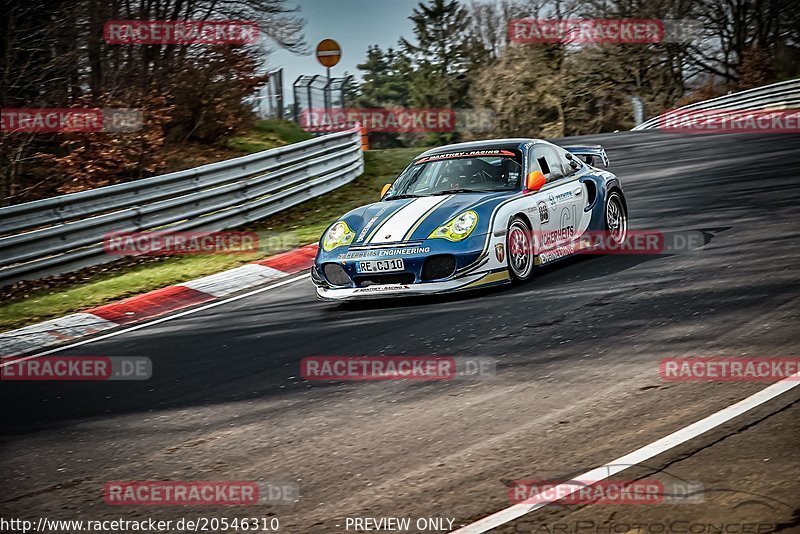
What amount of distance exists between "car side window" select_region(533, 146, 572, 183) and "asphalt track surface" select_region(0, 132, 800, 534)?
960 millimetres

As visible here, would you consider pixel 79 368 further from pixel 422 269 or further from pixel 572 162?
pixel 572 162

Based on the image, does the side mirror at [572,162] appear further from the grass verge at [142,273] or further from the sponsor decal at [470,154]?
the grass verge at [142,273]

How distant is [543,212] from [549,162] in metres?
0.88

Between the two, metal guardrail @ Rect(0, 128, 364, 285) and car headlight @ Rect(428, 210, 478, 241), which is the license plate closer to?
car headlight @ Rect(428, 210, 478, 241)

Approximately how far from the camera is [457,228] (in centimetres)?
872

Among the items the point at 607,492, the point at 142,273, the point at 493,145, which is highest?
the point at 493,145

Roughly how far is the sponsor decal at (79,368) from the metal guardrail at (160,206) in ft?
11.5

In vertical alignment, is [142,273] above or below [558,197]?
below

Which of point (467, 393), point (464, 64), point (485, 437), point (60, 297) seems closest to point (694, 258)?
point (467, 393)

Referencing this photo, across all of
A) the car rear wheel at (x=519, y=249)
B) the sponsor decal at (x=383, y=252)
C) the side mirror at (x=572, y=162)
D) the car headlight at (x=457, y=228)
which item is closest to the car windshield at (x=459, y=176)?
the car rear wheel at (x=519, y=249)

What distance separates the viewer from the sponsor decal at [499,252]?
28.6ft

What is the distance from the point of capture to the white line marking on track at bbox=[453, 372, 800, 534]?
13.2 feet

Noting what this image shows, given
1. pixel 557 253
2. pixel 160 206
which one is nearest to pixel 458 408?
pixel 557 253

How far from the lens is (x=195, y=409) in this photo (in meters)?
6.24
